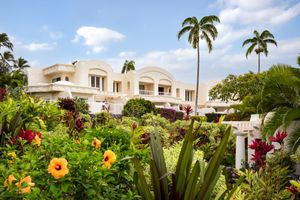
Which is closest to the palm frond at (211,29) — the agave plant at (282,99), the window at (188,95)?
the window at (188,95)

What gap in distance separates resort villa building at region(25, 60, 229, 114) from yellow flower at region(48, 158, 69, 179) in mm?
29345

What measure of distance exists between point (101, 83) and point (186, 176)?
37361 millimetres

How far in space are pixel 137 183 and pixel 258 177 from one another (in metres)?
1.72

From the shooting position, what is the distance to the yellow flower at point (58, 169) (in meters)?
1.90

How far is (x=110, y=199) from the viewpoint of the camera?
86.0 inches

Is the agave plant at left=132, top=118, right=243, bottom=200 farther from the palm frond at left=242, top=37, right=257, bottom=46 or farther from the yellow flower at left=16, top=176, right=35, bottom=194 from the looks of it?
the palm frond at left=242, top=37, right=257, bottom=46

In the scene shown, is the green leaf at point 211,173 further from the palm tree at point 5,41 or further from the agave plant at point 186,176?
the palm tree at point 5,41

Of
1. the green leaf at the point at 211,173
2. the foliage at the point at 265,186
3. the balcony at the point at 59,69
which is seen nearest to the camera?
the green leaf at the point at 211,173

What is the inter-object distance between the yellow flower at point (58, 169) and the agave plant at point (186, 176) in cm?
53

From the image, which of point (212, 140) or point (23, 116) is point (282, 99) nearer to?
point (212, 140)

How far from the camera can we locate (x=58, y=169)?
1926mm

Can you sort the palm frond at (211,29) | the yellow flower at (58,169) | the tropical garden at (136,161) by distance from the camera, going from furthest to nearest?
the palm frond at (211,29), the tropical garden at (136,161), the yellow flower at (58,169)

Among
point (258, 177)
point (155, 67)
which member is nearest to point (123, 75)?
point (155, 67)

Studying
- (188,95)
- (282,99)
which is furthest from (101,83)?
(282,99)
